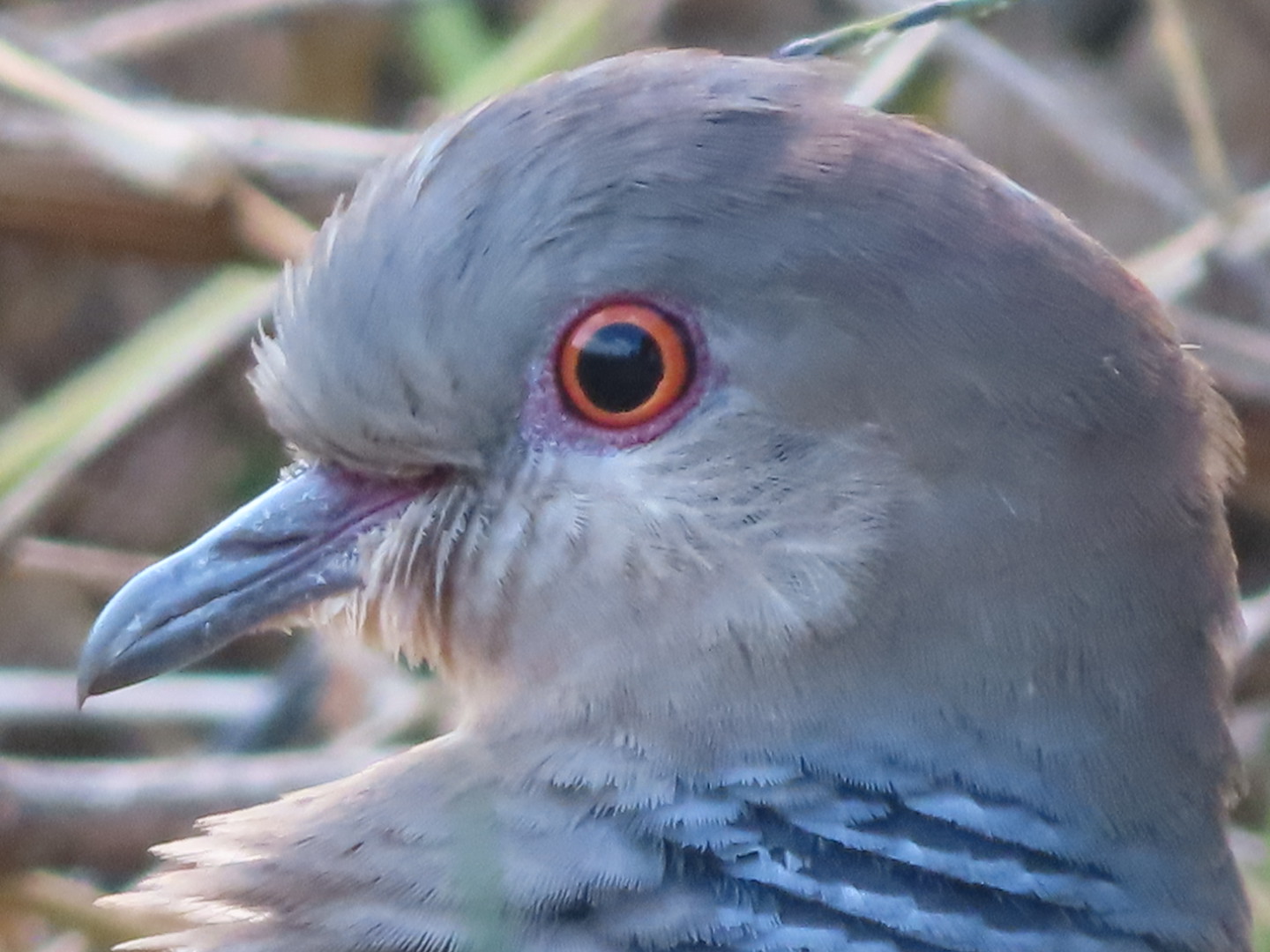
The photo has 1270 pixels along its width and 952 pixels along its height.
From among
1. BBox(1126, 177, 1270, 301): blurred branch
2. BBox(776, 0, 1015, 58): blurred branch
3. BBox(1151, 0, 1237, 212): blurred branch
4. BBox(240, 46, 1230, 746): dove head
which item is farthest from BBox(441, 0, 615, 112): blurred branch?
BBox(240, 46, 1230, 746): dove head

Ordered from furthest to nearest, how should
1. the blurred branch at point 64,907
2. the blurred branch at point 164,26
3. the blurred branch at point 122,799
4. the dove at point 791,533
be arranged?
the blurred branch at point 164,26 < the blurred branch at point 122,799 < the blurred branch at point 64,907 < the dove at point 791,533

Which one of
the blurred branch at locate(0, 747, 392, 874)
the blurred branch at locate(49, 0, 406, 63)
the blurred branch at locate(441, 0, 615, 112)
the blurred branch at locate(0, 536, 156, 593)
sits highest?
the blurred branch at locate(49, 0, 406, 63)

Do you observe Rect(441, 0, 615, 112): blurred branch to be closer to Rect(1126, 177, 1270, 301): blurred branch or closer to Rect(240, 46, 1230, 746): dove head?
Rect(1126, 177, 1270, 301): blurred branch

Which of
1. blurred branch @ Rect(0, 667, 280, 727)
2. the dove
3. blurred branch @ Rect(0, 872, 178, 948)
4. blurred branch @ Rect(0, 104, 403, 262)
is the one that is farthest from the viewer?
blurred branch @ Rect(0, 667, 280, 727)

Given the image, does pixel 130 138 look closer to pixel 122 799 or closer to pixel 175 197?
pixel 175 197

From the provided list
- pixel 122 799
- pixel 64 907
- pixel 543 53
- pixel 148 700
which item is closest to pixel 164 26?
pixel 543 53

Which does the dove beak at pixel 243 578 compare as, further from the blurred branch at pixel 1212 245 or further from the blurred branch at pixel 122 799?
the blurred branch at pixel 1212 245

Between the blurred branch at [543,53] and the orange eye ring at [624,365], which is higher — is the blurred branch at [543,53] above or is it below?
above

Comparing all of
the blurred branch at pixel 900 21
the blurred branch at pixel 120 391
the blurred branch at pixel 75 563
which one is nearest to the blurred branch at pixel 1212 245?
the blurred branch at pixel 900 21

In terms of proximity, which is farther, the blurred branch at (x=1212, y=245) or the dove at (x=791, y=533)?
the blurred branch at (x=1212, y=245)
